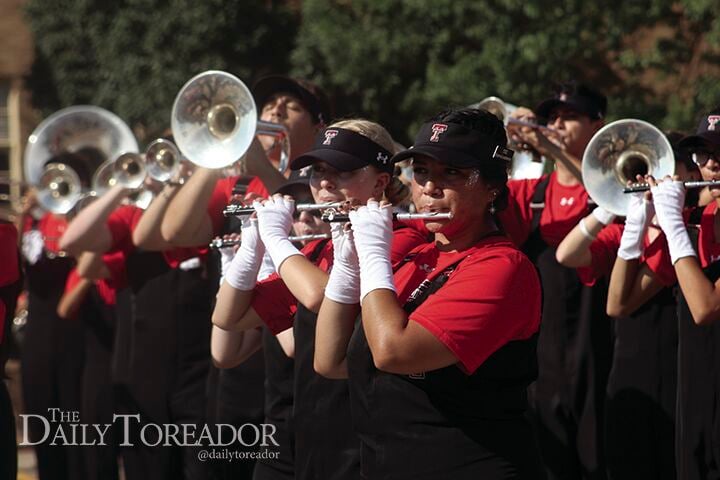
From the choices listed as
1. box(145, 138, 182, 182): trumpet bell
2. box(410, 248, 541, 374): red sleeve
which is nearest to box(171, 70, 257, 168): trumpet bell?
box(145, 138, 182, 182): trumpet bell

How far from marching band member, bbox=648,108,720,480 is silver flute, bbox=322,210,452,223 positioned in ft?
4.90

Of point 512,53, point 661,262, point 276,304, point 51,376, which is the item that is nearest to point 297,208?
point 276,304

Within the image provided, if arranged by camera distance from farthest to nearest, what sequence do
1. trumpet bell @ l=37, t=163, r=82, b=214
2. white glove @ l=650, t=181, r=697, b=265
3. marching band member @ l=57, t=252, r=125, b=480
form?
trumpet bell @ l=37, t=163, r=82, b=214
marching band member @ l=57, t=252, r=125, b=480
white glove @ l=650, t=181, r=697, b=265

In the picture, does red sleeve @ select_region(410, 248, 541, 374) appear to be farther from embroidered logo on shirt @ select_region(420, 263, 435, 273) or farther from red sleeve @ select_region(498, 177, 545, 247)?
red sleeve @ select_region(498, 177, 545, 247)

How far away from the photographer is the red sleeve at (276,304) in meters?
4.83

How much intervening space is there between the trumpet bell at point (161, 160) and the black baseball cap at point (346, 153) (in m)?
2.81

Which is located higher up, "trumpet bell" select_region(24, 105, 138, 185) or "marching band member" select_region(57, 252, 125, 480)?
"trumpet bell" select_region(24, 105, 138, 185)

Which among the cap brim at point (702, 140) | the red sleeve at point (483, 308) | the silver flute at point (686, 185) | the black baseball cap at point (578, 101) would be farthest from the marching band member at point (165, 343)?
the red sleeve at point (483, 308)

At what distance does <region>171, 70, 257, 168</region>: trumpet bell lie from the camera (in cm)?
630

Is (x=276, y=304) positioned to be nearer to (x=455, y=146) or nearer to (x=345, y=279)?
(x=345, y=279)

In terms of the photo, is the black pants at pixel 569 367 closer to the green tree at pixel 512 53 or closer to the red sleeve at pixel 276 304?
the red sleeve at pixel 276 304

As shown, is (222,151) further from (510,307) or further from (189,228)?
(510,307)

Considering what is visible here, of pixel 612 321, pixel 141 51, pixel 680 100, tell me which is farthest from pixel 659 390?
pixel 141 51

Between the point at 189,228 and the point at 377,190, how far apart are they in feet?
6.98
